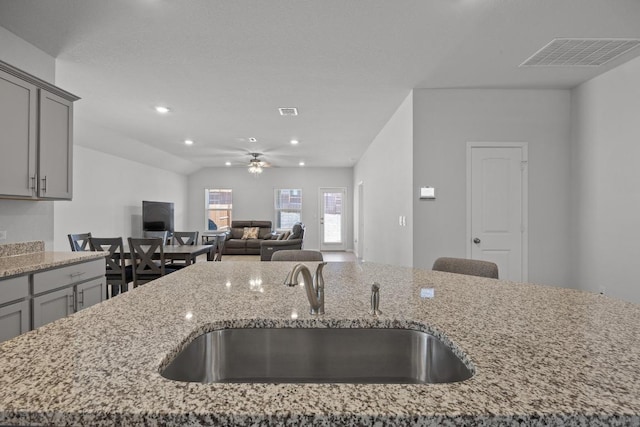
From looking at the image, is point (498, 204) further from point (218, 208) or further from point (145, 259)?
point (218, 208)

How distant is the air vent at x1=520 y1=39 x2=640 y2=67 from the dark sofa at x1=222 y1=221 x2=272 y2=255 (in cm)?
777

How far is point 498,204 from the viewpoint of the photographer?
408cm

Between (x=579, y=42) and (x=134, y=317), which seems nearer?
(x=134, y=317)

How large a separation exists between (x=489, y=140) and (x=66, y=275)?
172 inches

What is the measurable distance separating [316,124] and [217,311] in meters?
4.87

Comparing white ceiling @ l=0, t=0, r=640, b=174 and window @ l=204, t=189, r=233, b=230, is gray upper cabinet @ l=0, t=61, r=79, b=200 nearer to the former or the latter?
white ceiling @ l=0, t=0, r=640, b=174

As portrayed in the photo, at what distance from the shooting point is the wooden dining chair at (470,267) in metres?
1.99

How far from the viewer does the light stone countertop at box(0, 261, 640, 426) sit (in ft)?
1.80

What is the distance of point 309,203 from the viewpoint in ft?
36.3

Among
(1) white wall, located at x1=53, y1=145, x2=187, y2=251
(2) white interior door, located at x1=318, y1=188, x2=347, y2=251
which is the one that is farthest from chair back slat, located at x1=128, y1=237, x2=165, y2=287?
(2) white interior door, located at x1=318, y1=188, x2=347, y2=251

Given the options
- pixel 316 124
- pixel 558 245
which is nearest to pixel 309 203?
pixel 316 124

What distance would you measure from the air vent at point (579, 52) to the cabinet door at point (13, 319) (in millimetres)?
4390

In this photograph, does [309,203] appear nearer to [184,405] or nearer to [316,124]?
[316,124]

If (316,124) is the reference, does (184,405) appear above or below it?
below
